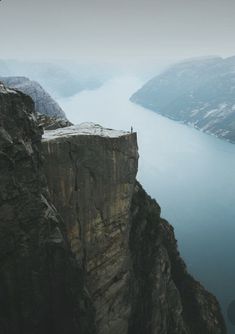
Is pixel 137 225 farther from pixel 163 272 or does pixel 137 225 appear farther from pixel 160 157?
pixel 160 157

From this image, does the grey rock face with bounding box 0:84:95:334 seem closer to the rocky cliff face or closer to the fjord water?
the rocky cliff face

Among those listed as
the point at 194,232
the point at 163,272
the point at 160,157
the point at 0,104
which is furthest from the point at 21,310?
the point at 160,157

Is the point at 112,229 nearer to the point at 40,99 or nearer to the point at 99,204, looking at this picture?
the point at 99,204

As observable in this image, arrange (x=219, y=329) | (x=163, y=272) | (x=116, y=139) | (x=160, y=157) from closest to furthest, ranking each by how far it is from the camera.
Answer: (x=116, y=139), (x=163, y=272), (x=219, y=329), (x=160, y=157)

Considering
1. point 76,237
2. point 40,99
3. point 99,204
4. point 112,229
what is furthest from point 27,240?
point 40,99

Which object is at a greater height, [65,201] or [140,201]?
[65,201]

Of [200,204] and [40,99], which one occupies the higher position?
[40,99]
